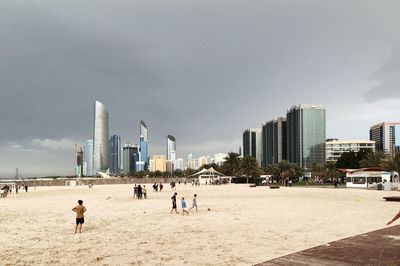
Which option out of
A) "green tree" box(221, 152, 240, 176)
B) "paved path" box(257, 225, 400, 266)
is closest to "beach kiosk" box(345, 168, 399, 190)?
"green tree" box(221, 152, 240, 176)

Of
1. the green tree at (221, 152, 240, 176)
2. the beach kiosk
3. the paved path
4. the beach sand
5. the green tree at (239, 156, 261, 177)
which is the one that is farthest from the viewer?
the green tree at (221, 152, 240, 176)

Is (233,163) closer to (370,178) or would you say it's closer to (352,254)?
(370,178)

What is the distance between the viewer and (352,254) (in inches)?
440

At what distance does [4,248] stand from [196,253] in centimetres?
765

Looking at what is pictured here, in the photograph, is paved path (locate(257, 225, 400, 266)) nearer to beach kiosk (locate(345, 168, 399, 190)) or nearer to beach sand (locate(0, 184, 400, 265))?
beach sand (locate(0, 184, 400, 265))

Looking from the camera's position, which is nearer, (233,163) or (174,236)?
(174,236)

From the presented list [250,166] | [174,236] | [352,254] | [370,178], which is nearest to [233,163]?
[250,166]

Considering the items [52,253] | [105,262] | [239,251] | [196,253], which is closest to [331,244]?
[239,251]

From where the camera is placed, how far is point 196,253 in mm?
12461

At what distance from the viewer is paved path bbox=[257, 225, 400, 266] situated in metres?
10.2

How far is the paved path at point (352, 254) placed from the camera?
1018cm

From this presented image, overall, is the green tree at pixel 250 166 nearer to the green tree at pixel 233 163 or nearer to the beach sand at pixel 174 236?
the green tree at pixel 233 163

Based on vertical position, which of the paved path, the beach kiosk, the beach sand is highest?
the paved path

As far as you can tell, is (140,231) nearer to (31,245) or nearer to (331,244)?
(31,245)
